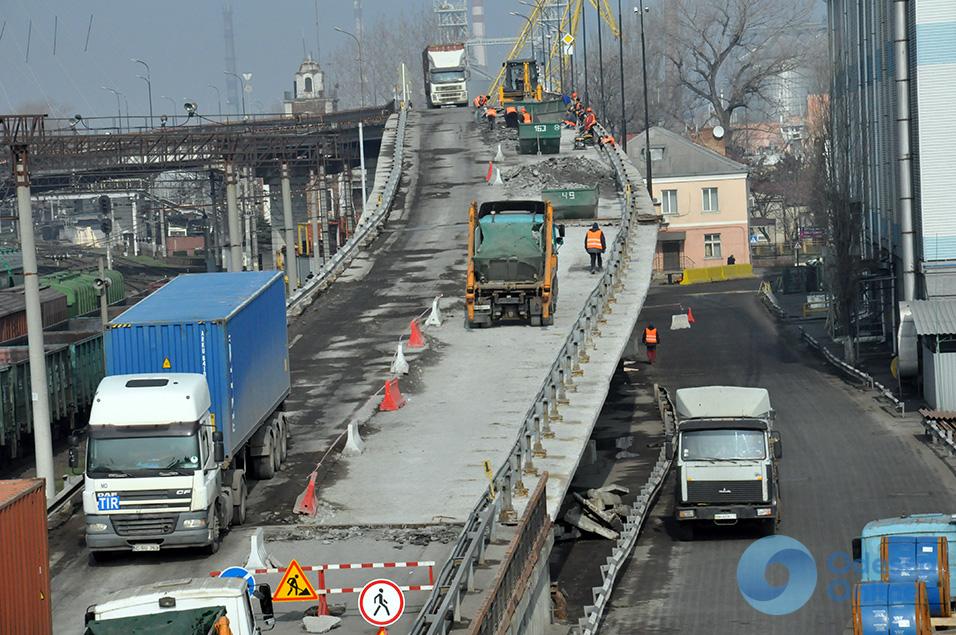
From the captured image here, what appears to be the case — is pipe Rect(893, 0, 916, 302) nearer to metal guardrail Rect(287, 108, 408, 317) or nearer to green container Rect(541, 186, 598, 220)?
green container Rect(541, 186, 598, 220)

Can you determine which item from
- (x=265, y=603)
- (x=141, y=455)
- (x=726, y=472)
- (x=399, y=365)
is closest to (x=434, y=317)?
(x=399, y=365)

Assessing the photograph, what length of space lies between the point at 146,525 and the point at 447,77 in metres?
79.9

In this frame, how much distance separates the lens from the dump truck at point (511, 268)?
41.1 metres

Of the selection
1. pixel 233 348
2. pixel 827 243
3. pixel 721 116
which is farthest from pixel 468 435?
pixel 721 116

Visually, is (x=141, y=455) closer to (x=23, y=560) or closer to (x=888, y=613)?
(x=23, y=560)

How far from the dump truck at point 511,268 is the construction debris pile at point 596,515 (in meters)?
8.21

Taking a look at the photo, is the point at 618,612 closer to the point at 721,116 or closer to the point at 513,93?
the point at 513,93

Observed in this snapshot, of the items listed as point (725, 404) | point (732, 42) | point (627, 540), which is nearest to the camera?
point (627, 540)

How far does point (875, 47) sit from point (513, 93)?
36897 millimetres

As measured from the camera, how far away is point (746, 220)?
9856 centimetres

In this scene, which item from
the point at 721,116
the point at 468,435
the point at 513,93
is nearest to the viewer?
the point at 468,435

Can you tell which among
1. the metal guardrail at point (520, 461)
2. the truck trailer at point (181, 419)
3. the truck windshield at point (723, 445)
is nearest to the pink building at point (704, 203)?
the metal guardrail at point (520, 461)

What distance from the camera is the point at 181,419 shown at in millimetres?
23328

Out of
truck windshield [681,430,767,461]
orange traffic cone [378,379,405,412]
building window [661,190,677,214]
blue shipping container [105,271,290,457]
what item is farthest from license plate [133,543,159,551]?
building window [661,190,677,214]
